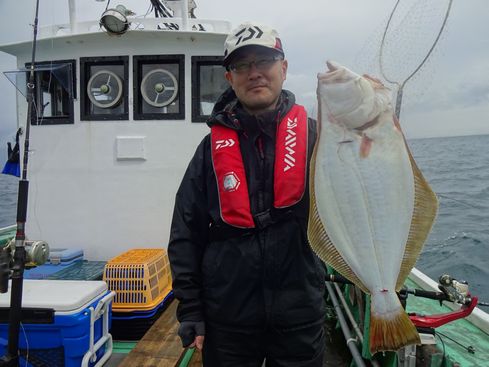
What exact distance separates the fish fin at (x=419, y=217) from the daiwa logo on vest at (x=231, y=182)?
0.85m

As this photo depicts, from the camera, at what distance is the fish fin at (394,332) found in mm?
1621

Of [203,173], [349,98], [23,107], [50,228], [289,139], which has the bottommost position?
[50,228]

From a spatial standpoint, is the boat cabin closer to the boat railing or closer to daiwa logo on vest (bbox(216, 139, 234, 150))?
the boat railing

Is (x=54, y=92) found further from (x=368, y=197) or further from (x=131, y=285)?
(x=368, y=197)

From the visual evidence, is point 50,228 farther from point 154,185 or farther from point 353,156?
point 353,156

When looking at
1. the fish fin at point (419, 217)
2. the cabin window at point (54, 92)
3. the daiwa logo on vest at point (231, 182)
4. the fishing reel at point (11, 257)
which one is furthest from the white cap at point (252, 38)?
the cabin window at point (54, 92)

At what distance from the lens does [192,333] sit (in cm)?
206

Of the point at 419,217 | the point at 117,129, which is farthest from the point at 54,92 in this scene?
the point at 419,217

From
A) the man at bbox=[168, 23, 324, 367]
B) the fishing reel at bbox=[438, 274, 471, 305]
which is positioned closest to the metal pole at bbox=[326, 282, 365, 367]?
the fishing reel at bbox=[438, 274, 471, 305]

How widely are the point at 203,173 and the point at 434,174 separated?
80.3 ft

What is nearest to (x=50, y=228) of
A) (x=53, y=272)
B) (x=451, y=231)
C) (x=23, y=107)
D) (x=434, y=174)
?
(x=53, y=272)

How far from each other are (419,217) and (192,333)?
1.31 metres

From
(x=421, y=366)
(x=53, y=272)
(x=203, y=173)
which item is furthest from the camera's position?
(x=53, y=272)

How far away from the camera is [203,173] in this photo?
220cm
